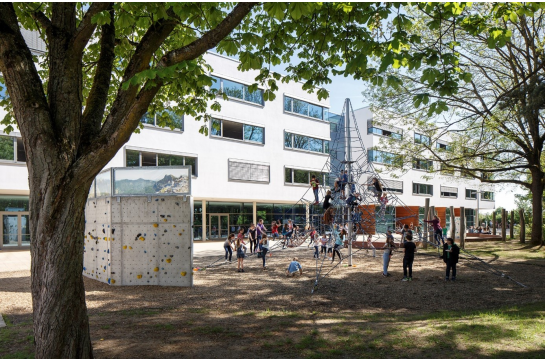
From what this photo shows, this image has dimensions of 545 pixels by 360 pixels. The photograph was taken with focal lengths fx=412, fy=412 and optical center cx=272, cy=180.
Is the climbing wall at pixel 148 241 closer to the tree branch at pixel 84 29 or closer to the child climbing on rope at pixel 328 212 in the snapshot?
the child climbing on rope at pixel 328 212

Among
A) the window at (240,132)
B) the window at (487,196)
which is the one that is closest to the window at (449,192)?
the window at (487,196)

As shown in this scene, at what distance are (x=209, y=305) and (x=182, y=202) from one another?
11.4 ft

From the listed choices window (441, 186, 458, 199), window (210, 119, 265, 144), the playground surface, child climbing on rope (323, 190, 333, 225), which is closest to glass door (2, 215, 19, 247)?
the playground surface

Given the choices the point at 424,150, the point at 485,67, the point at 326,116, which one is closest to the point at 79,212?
the point at 424,150

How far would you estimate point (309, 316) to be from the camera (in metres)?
8.50

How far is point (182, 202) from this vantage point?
472 inches

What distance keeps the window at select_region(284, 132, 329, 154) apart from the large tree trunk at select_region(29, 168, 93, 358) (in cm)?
Answer: 3134

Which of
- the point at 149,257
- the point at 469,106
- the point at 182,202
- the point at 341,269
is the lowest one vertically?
the point at 341,269

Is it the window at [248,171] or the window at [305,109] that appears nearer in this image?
the window at [248,171]

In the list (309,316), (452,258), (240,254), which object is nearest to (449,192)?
(452,258)

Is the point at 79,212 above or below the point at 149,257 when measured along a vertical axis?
above

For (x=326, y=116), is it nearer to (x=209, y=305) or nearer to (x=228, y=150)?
(x=228, y=150)

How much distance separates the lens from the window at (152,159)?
86.6 ft

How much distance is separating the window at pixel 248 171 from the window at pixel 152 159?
135 inches
